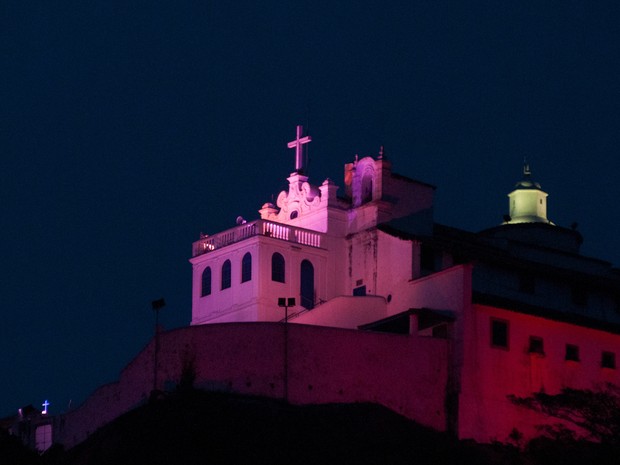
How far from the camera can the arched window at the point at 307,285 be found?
257 feet

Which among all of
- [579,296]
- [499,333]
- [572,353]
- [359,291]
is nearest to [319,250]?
[359,291]

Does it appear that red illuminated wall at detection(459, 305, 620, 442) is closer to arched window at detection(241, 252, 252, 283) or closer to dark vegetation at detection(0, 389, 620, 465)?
dark vegetation at detection(0, 389, 620, 465)

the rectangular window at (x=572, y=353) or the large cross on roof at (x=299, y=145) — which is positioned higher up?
the large cross on roof at (x=299, y=145)

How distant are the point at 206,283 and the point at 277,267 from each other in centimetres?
403

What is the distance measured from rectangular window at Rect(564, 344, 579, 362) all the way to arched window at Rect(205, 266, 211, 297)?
54.5ft

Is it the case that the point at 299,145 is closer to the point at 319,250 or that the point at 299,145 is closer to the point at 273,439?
the point at 319,250

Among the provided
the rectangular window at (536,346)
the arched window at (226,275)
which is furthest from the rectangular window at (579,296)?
the arched window at (226,275)

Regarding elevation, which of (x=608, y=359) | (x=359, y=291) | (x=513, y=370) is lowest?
(x=513, y=370)

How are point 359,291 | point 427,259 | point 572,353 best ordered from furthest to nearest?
point 359,291 < point 427,259 < point 572,353

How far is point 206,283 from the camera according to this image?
79938mm

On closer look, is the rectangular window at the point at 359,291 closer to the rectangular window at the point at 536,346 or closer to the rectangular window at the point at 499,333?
the rectangular window at the point at 499,333

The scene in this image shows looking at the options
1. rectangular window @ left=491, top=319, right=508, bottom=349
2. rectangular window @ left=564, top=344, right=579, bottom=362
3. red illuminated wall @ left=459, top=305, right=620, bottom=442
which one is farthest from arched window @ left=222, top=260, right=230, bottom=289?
rectangular window @ left=564, top=344, right=579, bottom=362

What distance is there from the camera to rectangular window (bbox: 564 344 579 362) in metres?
73.1

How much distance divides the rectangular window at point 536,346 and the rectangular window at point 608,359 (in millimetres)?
3589
